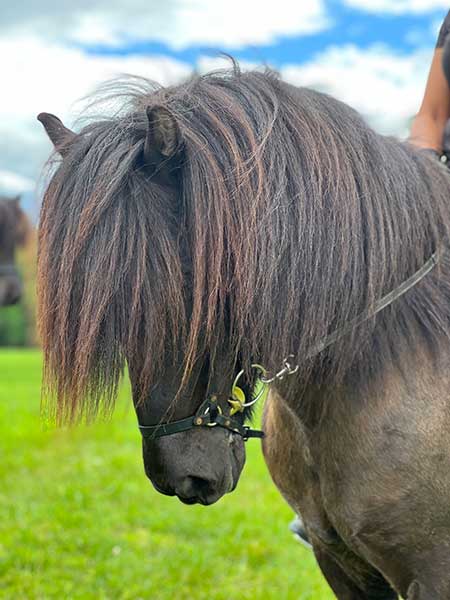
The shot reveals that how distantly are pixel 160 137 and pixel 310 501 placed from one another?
1.22 meters

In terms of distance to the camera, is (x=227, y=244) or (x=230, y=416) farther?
(x=230, y=416)

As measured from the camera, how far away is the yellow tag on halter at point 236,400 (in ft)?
6.25

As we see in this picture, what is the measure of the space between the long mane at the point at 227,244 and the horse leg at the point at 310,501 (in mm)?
405

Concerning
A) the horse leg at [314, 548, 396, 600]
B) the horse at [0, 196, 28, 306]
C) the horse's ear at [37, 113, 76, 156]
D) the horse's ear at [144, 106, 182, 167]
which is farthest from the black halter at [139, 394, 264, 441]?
the horse at [0, 196, 28, 306]

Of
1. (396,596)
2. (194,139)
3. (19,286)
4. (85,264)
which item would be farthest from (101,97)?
(19,286)

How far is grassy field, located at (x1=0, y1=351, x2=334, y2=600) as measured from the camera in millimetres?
4402

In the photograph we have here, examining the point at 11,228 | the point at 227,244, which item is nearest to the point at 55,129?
the point at 227,244

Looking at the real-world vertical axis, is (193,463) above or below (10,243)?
above

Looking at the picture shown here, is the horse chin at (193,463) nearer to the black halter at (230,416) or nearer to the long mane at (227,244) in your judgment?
the black halter at (230,416)

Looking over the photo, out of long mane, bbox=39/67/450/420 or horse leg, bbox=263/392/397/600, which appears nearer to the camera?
long mane, bbox=39/67/450/420

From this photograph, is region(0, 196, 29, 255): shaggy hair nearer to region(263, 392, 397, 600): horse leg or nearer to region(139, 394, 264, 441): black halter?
region(263, 392, 397, 600): horse leg

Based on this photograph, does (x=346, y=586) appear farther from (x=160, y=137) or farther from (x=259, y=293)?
(x=160, y=137)

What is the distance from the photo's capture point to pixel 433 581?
6.80ft

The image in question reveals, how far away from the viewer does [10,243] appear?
941cm
